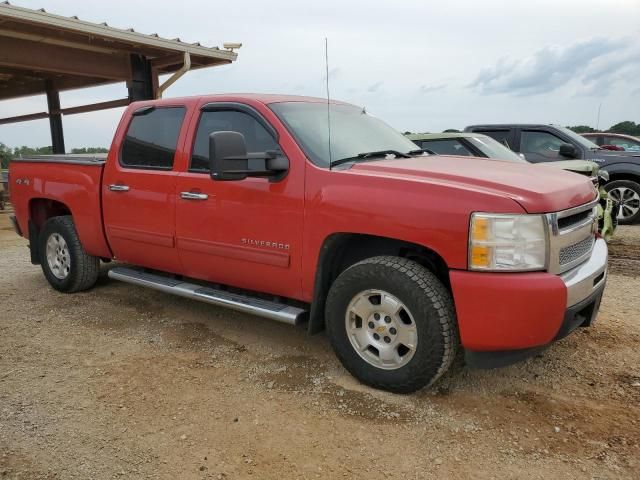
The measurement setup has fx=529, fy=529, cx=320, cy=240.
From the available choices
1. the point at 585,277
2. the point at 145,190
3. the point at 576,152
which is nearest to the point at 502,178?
the point at 585,277

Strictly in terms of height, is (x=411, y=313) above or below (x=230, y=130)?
below

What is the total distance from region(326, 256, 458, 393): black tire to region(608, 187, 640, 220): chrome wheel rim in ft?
25.0

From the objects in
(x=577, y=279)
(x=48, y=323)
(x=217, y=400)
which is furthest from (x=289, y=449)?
(x=48, y=323)

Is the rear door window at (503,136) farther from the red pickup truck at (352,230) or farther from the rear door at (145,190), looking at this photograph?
the rear door at (145,190)

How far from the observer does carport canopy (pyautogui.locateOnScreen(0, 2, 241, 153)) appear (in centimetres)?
802

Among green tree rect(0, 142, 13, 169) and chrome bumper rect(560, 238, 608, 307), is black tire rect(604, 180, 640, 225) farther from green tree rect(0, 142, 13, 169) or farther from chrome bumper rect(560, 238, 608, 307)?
green tree rect(0, 142, 13, 169)

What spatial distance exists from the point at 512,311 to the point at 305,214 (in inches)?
54.4

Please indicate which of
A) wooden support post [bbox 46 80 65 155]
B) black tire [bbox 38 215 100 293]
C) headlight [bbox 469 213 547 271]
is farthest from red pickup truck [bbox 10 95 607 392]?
wooden support post [bbox 46 80 65 155]

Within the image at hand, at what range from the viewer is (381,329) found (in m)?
3.16

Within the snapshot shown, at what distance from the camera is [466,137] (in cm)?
758

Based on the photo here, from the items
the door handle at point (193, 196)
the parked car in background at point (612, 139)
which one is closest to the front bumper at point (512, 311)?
the door handle at point (193, 196)

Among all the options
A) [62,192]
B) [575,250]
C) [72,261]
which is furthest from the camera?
[72,261]

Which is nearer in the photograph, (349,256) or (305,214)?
(305,214)

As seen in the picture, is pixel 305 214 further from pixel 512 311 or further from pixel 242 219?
pixel 512 311
